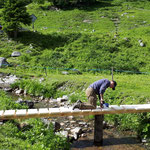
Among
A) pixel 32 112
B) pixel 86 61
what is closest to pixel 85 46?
pixel 86 61

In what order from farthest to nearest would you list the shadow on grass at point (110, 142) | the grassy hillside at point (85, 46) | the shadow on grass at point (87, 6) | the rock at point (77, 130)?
1. the shadow on grass at point (87, 6)
2. the grassy hillside at point (85, 46)
3. the rock at point (77, 130)
4. the shadow on grass at point (110, 142)

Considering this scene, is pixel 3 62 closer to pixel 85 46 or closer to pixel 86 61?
pixel 86 61

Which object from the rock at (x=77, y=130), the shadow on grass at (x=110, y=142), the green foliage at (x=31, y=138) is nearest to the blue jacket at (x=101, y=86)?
the rock at (x=77, y=130)

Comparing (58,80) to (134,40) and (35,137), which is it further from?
(134,40)

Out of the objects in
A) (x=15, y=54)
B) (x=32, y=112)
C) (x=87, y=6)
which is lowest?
(x=32, y=112)

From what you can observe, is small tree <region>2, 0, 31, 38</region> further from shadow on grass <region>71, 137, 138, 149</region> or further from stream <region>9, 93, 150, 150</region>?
shadow on grass <region>71, 137, 138, 149</region>

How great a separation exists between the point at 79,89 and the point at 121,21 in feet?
97.6

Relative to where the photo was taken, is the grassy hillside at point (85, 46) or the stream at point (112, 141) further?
the grassy hillside at point (85, 46)

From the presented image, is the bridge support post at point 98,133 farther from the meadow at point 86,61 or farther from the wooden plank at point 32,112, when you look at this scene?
the wooden plank at point 32,112

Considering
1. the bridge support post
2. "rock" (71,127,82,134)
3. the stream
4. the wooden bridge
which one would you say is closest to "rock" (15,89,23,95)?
the stream

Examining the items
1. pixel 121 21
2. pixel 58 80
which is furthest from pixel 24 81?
pixel 121 21

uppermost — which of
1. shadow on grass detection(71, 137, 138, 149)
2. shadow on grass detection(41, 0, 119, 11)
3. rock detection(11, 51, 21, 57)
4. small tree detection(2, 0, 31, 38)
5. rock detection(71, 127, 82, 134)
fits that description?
shadow on grass detection(41, 0, 119, 11)

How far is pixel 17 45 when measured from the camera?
30922mm

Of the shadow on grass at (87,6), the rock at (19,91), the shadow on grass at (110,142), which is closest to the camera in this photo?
the shadow on grass at (110,142)
